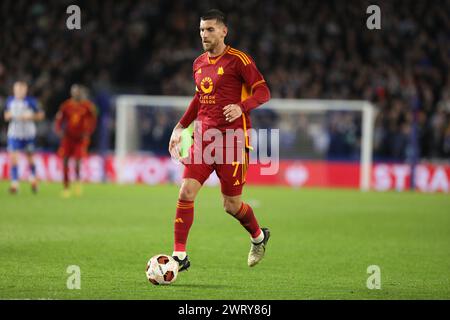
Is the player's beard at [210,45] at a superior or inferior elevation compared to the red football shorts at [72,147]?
superior

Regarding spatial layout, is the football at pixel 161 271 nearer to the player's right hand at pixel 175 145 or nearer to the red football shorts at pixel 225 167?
the red football shorts at pixel 225 167

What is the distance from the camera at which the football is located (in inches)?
299

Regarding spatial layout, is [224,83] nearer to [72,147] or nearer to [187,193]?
[187,193]

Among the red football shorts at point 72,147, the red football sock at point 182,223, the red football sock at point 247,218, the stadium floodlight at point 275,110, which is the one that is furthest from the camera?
the stadium floodlight at point 275,110

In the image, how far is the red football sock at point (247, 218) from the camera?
336 inches

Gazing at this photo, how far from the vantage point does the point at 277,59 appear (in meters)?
27.3

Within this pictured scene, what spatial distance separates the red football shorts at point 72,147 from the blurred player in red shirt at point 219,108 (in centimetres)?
1115

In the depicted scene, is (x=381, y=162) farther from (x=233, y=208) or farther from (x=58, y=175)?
(x=233, y=208)

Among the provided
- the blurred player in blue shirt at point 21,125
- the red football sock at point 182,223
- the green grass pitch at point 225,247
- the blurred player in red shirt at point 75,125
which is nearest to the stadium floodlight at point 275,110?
the green grass pitch at point 225,247

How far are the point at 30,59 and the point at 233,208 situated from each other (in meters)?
20.6

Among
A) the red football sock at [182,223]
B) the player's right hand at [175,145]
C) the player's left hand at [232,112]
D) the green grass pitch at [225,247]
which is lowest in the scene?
the green grass pitch at [225,247]

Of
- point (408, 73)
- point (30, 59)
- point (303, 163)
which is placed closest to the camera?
point (303, 163)

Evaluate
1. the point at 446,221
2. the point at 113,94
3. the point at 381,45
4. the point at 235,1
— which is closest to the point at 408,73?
the point at 381,45

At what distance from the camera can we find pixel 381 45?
26906 millimetres
